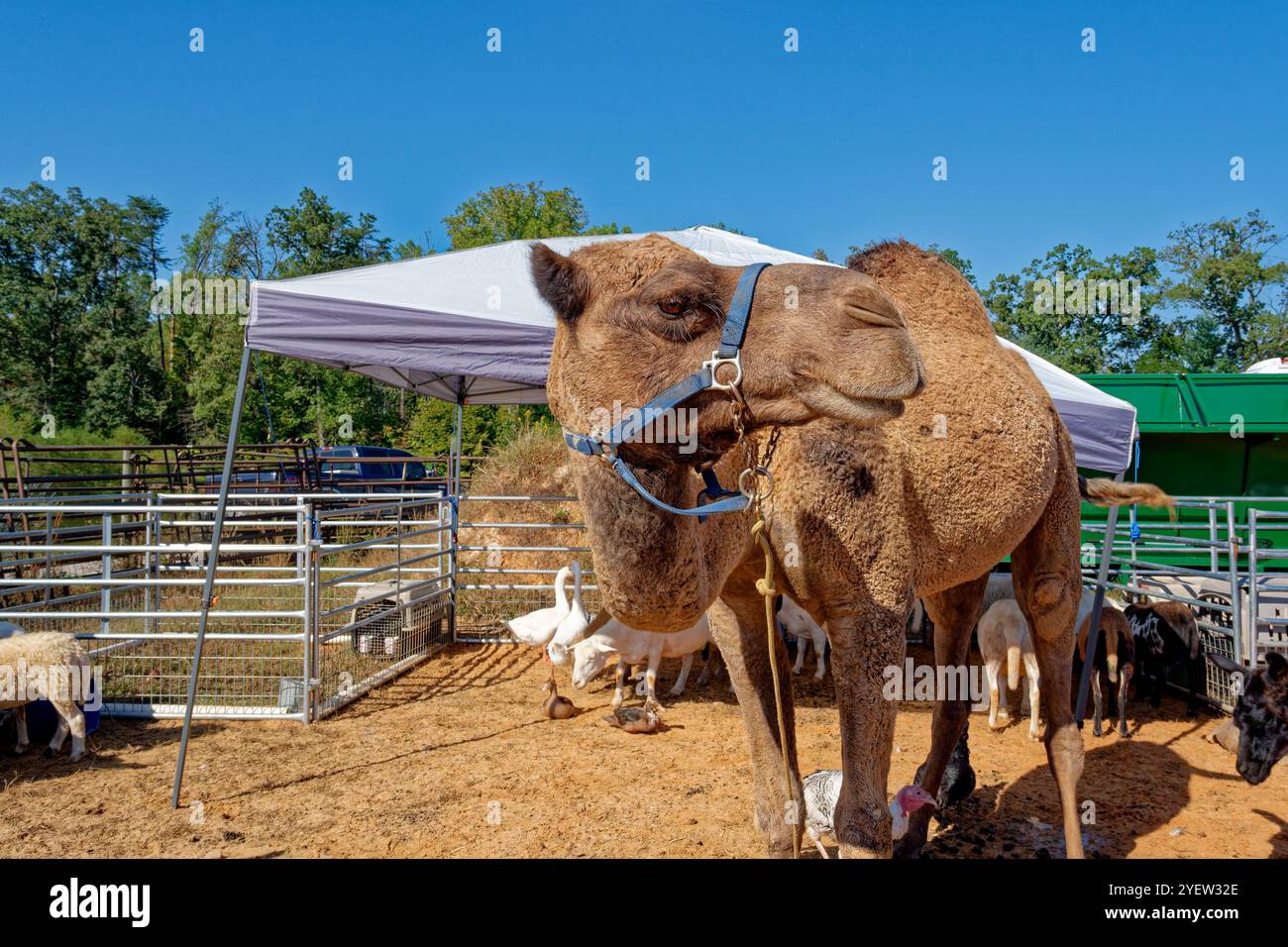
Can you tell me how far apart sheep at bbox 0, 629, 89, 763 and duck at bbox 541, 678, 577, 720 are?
3359mm

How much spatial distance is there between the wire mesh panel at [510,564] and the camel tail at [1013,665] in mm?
3875

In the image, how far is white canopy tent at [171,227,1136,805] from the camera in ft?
15.5

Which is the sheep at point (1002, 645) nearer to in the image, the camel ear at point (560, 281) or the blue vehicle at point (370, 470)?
the camel ear at point (560, 281)

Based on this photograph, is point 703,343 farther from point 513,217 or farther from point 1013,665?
point 513,217

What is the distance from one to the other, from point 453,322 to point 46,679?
375 centimetres

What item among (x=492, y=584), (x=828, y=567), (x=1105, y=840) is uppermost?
(x=828, y=567)

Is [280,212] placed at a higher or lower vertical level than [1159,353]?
higher

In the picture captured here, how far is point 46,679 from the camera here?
A: 5355 millimetres

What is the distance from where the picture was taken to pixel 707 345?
1.98 metres

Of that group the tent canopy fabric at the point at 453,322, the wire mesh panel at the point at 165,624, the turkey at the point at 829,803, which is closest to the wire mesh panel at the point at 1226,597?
the tent canopy fabric at the point at 453,322

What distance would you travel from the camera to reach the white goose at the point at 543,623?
725 centimetres
